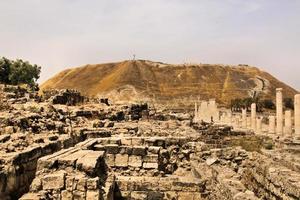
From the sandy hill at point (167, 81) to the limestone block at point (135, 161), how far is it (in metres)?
98.7

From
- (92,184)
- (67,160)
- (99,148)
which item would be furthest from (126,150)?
(92,184)

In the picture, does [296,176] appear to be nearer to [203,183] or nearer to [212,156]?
[203,183]

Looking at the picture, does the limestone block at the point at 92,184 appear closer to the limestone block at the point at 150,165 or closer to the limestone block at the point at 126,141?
the limestone block at the point at 150,165

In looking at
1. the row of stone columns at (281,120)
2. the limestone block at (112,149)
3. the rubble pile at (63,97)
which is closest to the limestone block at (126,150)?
the limestone block at (112,149)

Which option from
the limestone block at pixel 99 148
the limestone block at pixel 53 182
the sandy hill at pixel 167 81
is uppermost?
the sandy hill at pixel 167 81

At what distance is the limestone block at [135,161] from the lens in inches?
486

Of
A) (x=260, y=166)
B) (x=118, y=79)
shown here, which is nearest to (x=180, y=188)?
(x=260, y=166)

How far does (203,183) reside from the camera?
449 inches

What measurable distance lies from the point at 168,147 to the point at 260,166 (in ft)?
12.1

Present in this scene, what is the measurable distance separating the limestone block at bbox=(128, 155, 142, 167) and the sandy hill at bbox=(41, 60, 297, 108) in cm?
9871

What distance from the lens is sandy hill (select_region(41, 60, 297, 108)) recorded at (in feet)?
396

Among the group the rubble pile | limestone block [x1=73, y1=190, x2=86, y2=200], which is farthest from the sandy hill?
limestone block [x1=73, y1=190, x2=86, y2=200]

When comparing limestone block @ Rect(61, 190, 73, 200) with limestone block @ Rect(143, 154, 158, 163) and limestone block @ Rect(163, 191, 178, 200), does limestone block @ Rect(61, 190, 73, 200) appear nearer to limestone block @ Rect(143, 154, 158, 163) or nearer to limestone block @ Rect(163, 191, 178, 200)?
limestone block @ Rect(163, 191, 178, 200)

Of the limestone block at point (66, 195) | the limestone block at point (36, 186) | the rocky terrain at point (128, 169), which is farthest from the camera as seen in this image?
the rocky terrain at point (128, 169)
